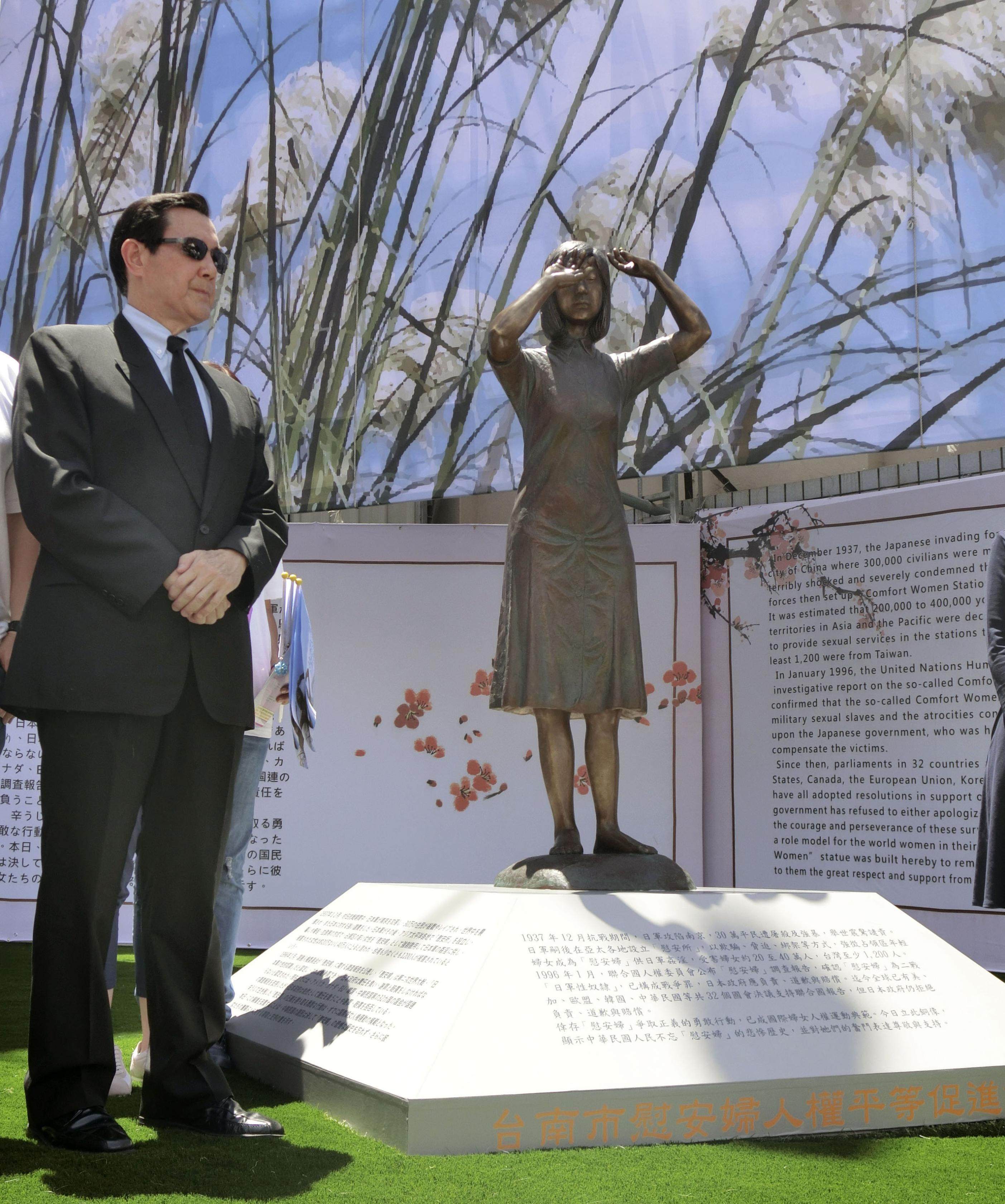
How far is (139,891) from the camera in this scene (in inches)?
81.7

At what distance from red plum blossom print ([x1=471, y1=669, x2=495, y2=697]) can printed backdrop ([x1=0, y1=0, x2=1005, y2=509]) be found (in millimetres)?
835

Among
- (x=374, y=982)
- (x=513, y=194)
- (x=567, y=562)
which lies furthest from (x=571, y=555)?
(x=513, y=194)

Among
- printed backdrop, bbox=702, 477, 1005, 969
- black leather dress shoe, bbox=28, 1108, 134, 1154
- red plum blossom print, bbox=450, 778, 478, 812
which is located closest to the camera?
black leather dress shoe, bbox=28, 1108, 134, 1154

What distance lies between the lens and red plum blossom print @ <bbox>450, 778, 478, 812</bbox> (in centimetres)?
535

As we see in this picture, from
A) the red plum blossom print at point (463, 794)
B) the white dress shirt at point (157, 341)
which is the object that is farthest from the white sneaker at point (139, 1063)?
the red plum blossom print at point (463, 794)

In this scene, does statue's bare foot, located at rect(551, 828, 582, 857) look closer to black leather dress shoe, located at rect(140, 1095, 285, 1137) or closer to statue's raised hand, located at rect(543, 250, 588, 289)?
black leather dress shoe, located at rect(140, 1095, 285, 1137)

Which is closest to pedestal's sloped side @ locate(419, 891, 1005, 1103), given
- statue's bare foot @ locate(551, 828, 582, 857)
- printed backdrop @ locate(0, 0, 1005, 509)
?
statue's bare foot @ locate(551, 828, 582, 857)

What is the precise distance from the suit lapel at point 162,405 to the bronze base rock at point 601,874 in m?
1.25

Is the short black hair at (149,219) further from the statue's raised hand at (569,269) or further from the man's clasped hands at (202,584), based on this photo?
the statue's raised hand at (569,269)

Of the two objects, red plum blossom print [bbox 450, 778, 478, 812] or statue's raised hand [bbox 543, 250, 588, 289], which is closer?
statue's raised hand [bbox 543, 250, 588, 289]

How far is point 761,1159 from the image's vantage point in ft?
6.48

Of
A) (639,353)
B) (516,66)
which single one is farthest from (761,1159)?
(516,66)

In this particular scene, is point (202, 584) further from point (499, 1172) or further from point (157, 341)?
point (499, 1172)

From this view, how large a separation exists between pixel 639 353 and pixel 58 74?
16.3 ft
